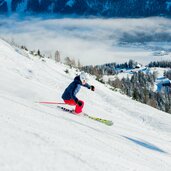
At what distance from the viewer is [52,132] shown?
15.4 m

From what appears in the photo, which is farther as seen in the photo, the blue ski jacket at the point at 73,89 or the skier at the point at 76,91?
the blue ski jacket at the point at 73,89

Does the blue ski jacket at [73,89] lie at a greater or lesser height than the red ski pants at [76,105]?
greater

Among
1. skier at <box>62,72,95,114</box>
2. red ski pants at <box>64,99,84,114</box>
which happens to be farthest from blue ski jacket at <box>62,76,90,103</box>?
red ski pants at <box>64,99,84,114</box>

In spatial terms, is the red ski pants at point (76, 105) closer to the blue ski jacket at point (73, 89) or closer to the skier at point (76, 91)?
the skier at point (76, 91)

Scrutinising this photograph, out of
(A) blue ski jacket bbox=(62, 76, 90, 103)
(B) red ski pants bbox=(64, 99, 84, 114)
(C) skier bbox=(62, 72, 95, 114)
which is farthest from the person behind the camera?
(B) red ski pants bbox=(64, 99, 84, 114)

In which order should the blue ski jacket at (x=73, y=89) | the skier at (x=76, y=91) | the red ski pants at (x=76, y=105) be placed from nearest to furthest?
1. the skier at (x=76, y=91)
2. the blue ski jacket at (x=73, y=89)
3. the red ski pants at (x=76, y=105)

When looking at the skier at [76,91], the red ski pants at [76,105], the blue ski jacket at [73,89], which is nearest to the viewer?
the skier at [76,91]

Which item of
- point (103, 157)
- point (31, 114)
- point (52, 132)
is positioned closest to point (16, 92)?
point (31, 114)

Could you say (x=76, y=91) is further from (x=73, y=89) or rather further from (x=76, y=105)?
(x=76, y=105)

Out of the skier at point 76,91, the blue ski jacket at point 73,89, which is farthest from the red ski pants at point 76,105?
the blue ski jacket at point 73,89

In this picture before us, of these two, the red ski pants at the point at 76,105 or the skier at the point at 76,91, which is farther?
the red ski pants at the point at 76,105

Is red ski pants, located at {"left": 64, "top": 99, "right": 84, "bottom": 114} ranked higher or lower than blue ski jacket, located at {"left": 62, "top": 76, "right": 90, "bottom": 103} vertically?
lower

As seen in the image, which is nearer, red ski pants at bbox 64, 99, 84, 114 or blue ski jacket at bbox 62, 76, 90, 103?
blue ski jacket at bbox 62, 76, 90, 103

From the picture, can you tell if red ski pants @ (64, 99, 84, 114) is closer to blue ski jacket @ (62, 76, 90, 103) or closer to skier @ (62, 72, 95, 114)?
skier @ (62, 72, 95, 114)
